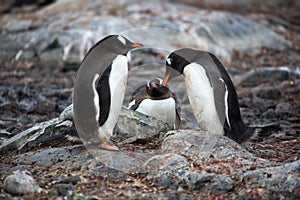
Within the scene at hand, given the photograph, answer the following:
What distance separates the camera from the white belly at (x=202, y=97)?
19.3ft

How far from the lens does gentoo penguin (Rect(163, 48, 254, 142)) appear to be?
5879 mm

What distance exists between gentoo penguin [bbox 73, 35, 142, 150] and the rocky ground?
22cm

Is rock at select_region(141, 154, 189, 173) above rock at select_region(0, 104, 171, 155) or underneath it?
above

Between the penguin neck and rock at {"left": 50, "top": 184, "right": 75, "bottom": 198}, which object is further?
the penguin neck

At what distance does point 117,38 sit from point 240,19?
10356 mm

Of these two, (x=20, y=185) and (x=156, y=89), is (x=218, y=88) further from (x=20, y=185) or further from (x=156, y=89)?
(x=20, y=185)

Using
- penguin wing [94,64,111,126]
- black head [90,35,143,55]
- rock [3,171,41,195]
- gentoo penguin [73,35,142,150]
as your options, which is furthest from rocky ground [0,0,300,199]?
black head [90,35,143,55]

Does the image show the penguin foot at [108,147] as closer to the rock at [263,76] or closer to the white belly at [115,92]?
the white belly at [115,92]

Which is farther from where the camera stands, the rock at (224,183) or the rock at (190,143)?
the rock at (190,143)

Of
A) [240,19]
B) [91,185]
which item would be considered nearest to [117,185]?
[91,185]

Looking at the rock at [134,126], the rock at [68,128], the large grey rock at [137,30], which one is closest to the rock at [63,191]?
the rock at [68,128]

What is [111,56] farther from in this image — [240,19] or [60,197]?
[240,19]

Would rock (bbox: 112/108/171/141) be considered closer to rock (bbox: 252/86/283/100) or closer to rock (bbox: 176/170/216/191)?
rock (bbox: 176/170/216/191)

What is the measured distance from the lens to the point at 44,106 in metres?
8.98
